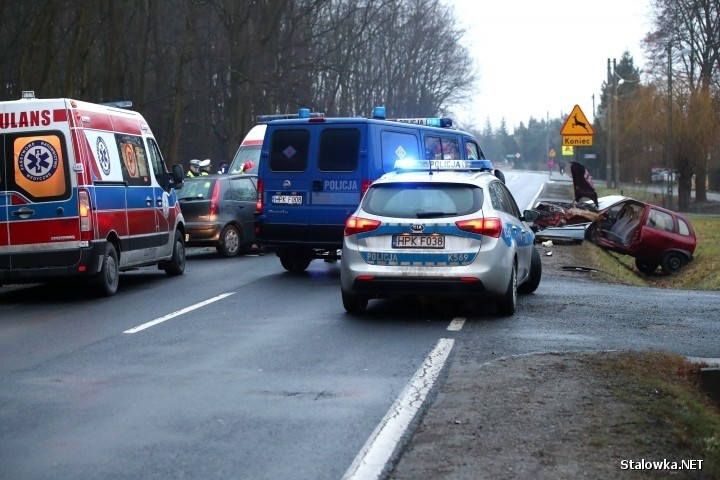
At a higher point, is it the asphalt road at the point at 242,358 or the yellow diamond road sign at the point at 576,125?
the yellow diamond road sign at the point at 576,125

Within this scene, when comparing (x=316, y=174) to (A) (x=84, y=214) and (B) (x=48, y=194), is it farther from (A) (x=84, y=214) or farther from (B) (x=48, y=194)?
(B) (x=48, y=194)

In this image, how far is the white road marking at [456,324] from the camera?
35.1 feet

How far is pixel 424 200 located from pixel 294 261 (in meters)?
6.02

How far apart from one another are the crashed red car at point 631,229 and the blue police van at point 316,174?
1061cm

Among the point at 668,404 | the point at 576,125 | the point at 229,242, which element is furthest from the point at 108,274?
the point at 576,125

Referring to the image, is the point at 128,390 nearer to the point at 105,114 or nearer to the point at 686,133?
the point at 105,114

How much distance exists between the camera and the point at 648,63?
172 feet

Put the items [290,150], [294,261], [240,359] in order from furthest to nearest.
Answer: [294,261] → [290,150] → [240,359]

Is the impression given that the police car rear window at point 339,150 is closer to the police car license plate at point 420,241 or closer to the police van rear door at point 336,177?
the police van rear door at point 336,177

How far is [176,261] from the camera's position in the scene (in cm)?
1738

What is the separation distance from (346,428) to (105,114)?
9426mm

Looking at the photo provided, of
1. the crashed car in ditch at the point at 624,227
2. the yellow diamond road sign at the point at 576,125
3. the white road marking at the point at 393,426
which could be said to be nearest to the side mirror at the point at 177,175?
the white road marking at the point at 393,426

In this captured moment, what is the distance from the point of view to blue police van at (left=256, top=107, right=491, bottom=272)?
16.0 metres

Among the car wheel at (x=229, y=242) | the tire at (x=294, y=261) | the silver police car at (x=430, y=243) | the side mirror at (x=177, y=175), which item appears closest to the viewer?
the silver police car at (x=430, y=243)
